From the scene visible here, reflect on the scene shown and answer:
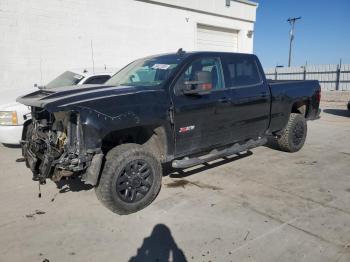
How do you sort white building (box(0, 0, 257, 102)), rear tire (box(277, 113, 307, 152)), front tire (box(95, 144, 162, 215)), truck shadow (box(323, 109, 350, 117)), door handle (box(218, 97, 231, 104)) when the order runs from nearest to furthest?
front tire (box(95, 144, 162, 215)), door handle (box(218, 97, 231, 104)), rear tire (box(277, 113, 307, 152)), white building (box(0, 0, 257, 102)), truck shadow (box(323, 109, 350, 117))

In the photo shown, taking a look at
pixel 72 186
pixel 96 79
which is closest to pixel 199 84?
pixel 72 186

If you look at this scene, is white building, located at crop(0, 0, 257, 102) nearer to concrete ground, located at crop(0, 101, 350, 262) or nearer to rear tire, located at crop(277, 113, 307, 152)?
concrete ground, located at crop(0, 101, 350, 262)

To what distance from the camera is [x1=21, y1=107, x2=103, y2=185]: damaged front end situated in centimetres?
348

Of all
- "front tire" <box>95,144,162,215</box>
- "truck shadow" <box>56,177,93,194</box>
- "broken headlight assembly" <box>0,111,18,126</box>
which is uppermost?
"broken headlight assembly" <box>0,111,18,126</box>

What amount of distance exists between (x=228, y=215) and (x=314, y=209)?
1061 mm

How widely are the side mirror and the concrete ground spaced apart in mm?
1393

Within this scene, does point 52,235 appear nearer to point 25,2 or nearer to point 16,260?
point 16,260

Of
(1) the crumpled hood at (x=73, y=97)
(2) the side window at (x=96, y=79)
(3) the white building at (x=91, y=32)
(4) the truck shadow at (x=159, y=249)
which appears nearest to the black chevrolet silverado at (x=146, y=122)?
(1) the crumpled hood at (x=73, y=97)

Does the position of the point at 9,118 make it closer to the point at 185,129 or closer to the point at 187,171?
the point at 187,171

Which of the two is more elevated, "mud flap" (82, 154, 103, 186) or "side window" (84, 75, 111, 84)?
"side window" (84, 75, 111, 84)

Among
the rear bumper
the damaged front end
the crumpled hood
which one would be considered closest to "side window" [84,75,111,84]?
the rear bumper

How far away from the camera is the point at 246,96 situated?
16.7 ft

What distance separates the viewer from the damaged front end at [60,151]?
11.4 feet

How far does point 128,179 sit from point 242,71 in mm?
2681
